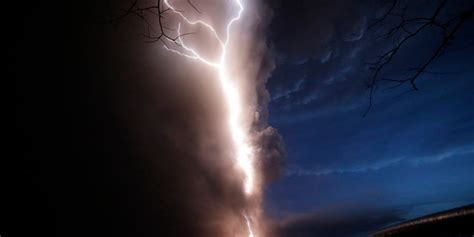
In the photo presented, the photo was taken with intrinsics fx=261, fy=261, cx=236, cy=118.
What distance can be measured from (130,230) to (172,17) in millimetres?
15194

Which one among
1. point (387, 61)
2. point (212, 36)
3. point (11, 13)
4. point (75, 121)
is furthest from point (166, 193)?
point (387, 61)

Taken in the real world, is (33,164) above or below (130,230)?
above

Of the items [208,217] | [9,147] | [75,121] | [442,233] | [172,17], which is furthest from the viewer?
[208,217]

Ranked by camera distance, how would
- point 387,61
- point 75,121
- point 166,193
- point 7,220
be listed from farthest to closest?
point 166,193, point 75,121, point 7,220, point 387,61

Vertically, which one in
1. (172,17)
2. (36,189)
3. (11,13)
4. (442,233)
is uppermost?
(172,17)

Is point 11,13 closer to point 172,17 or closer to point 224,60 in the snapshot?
point 172,17

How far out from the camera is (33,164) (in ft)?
49.4

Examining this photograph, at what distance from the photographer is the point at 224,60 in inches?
860

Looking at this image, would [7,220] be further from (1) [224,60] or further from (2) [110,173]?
(1) [224,60]

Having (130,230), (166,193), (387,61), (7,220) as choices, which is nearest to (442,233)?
(387,61)

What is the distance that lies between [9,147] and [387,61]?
1827cm

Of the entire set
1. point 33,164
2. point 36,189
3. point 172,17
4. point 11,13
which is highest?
point 172,17

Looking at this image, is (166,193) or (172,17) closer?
(172,17)

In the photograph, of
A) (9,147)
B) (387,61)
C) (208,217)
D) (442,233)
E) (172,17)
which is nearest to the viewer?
(442,233)
